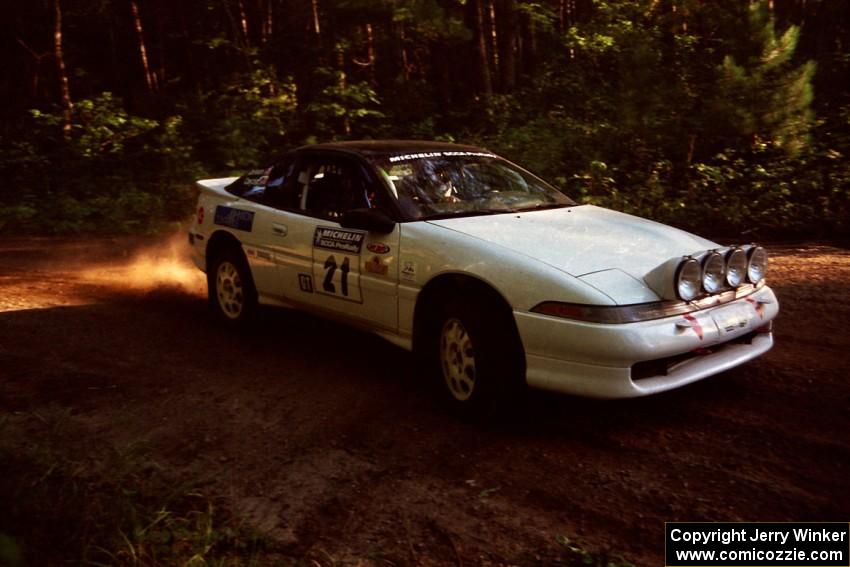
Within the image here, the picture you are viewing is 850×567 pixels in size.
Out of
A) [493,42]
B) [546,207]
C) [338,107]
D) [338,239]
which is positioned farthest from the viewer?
[493,42]

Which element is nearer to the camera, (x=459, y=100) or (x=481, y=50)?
(x=481, y=50)

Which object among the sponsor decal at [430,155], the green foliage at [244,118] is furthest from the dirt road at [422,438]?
the green foliage at [244,118]

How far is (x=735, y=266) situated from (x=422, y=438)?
203cm

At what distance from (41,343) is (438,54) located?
54.9 feet

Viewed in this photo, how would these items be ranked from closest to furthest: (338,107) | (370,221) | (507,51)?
(370,221)
(338,107)
(507,51)

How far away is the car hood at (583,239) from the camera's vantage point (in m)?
4.03

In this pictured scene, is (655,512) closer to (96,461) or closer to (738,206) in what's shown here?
(96,461)

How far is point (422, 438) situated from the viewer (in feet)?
13.6

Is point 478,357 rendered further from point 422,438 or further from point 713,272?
point 713,272

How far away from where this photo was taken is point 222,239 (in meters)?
6.46

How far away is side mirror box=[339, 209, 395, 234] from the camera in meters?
4.62

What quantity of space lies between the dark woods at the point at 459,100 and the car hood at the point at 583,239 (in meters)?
5.69

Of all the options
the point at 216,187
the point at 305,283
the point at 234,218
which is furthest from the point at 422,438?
the point at 216,187

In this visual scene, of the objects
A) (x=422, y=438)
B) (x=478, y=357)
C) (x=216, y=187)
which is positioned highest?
(x=216, y=187)
